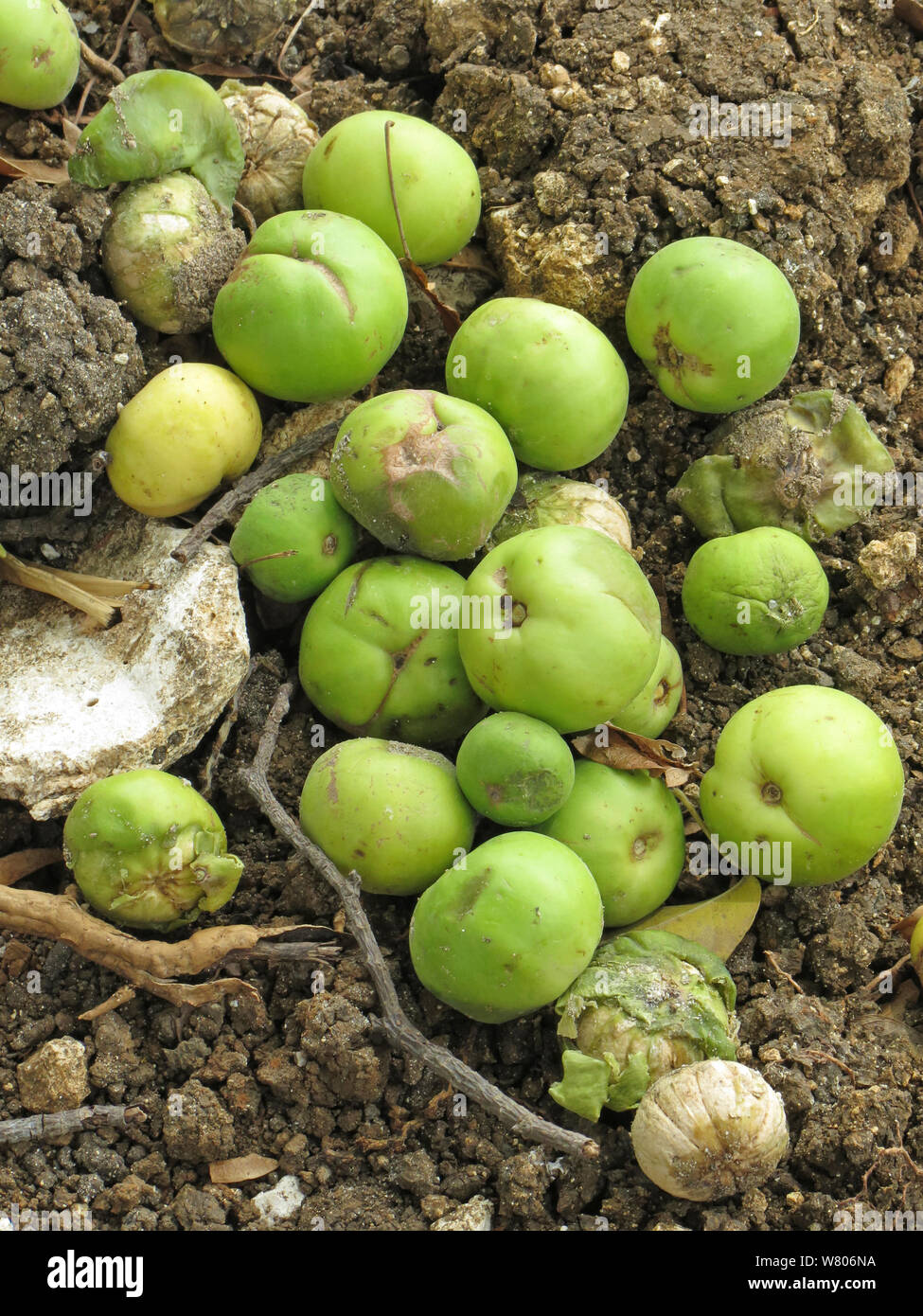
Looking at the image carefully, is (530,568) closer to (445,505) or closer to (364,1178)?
(445,505)

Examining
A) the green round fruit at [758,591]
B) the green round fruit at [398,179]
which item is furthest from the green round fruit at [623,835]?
the green round fruit at [398,179]

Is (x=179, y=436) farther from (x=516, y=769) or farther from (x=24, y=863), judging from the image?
(x=516, y=769)

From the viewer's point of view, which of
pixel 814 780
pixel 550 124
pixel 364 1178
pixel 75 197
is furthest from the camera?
pixel 550 124

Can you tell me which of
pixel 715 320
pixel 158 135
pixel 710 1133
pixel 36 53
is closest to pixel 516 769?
pixel 710 1133

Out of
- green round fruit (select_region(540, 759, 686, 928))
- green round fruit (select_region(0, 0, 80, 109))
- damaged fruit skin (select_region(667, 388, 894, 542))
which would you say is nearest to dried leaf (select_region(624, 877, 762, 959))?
green round fruit (select_region(540, 759, 686, 928))

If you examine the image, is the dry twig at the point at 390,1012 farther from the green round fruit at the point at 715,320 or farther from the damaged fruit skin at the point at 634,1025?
the green round fruit at the point at 715,320

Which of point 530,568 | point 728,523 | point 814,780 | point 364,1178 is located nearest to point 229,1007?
point 364,1178
